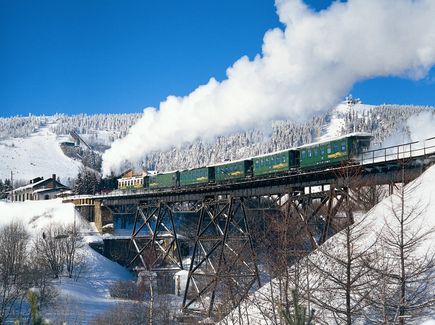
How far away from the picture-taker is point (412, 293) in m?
12.5

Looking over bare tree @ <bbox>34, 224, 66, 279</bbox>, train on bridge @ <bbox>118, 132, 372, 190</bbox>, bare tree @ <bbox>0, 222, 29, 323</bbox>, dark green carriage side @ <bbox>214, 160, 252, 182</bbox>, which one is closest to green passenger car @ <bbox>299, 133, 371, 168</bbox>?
train on bridge @ <bbox>118, 132, 372, 190</bbox>

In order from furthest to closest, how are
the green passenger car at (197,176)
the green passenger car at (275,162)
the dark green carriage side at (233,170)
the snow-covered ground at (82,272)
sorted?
the green passenger car at (197,176) → the dark green carriage side at (233,170) → the green passenger car at (275,162) → the snow-covered ground at (82,272)

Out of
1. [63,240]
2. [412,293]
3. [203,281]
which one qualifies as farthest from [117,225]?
[412,293]

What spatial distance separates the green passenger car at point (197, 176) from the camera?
4419cm

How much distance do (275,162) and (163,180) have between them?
1859 centimetres

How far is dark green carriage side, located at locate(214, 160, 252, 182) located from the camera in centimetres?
4022

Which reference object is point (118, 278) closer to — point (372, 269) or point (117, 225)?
point (117, 225)

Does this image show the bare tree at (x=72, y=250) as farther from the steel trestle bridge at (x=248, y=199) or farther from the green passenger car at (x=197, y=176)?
the green passenger car at (x=197, y=176)

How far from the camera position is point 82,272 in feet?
147

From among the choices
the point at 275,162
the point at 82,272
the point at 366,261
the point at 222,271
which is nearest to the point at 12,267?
the point at 82,272

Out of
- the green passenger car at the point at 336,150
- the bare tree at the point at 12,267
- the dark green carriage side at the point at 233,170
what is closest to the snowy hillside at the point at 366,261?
the green passenger car at the point at 336,150

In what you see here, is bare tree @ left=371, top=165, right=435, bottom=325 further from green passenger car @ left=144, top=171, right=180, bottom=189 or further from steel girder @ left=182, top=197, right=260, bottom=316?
green passenger car @ left=144, top=171, right=180, bottom=189

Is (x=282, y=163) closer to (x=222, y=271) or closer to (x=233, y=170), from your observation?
(x=233, y=170)

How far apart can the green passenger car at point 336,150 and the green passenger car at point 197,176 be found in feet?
40.7
